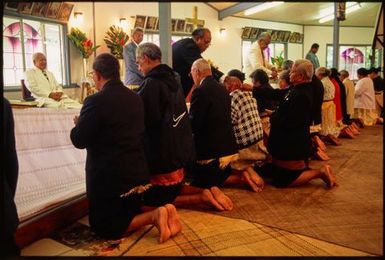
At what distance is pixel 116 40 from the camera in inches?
314

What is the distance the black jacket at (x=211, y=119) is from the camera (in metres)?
3.25

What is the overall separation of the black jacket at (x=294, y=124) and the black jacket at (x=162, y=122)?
49.2 inches

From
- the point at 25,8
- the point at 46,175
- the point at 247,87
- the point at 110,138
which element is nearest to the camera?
the point at 110,138

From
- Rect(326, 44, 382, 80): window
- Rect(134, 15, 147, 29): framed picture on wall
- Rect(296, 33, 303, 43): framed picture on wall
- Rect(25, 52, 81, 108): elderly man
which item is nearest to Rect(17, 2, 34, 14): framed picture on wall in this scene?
Rect(25, 52, 81, 108): elderly man

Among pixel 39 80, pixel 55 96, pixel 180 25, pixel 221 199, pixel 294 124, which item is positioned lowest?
pixel 221 199

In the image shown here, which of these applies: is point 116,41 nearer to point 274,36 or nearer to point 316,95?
point 316,95

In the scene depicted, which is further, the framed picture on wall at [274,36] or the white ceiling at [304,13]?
the framed picture on wall at [274,36]

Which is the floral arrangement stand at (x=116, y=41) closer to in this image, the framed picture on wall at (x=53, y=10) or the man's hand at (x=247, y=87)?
the framed picture on wall at (x=53, y=10)

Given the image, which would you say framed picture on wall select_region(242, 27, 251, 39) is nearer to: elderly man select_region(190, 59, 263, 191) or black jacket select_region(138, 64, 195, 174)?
elderly man select_region(190, 59, 263, 191)

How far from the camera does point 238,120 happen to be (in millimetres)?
3750

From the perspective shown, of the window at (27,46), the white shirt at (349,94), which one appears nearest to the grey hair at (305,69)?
the white shirt at (349,94)

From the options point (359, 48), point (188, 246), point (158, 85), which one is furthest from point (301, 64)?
point (359, 48)

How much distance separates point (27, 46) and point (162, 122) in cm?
512

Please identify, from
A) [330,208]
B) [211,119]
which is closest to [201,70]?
[211,119]
